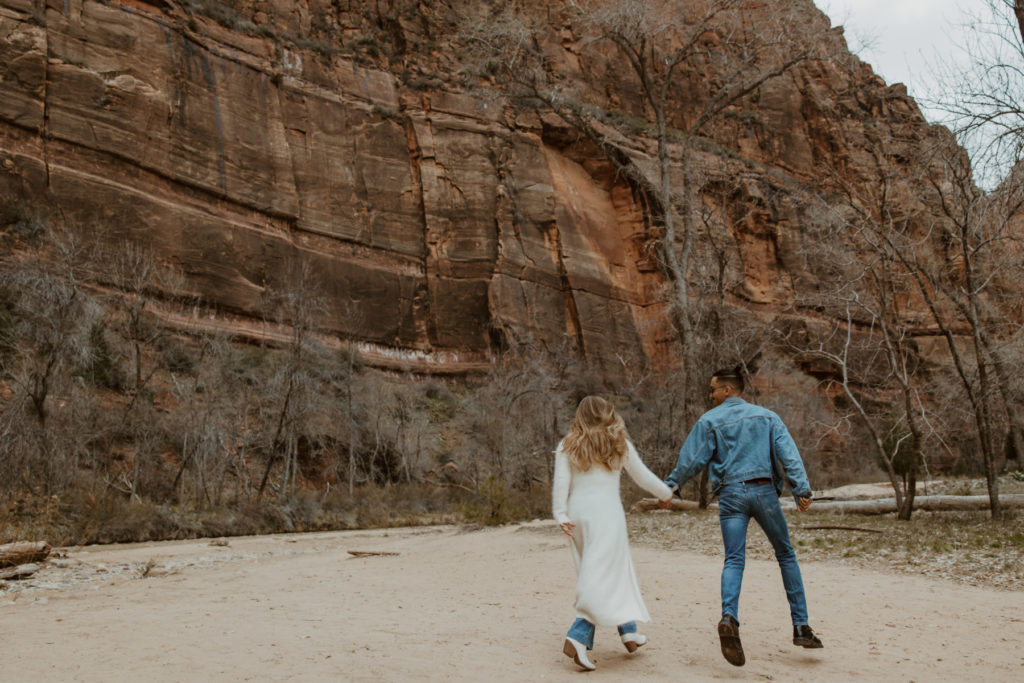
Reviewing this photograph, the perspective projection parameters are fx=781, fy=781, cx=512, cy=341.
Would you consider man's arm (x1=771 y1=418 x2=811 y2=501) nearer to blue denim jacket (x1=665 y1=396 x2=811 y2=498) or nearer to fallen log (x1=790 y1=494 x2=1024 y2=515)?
blue denim jacket (x1=665 y1=396 x2=811 y2=498)

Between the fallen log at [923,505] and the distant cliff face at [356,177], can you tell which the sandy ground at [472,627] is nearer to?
the fallen log at [923,505]

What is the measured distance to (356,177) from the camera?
135 feet

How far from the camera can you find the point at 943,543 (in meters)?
8.59

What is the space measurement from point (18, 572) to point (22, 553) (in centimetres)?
82

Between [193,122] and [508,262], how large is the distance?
17.0 meters

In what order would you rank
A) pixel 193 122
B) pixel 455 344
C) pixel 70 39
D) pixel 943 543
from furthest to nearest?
pixel 455 344 < pixel 193 122 < pixel 70 39 < pixel 943 543

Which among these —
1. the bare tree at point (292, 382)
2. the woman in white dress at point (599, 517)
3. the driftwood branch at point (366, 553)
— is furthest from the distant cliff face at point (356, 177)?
the woman in white dress at point (599, 517)

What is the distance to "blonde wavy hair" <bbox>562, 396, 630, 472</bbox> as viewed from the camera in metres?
4.46

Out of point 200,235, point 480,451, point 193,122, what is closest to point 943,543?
point 480,451

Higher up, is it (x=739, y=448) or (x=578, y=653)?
(x=739, y=448)

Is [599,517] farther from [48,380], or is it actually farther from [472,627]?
[48,380]

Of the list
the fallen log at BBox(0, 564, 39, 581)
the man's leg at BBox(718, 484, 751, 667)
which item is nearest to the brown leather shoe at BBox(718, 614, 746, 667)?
the man's leg at BBox(718, 484, 751, 667)

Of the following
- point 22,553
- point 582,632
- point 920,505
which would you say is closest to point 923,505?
point 920,505

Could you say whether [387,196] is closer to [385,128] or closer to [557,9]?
[385,128]
